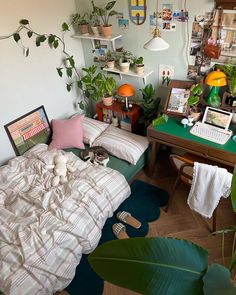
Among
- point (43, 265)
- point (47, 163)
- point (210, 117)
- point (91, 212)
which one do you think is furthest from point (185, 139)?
point (43, 265)

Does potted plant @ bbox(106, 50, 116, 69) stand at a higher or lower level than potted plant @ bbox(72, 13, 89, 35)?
lower

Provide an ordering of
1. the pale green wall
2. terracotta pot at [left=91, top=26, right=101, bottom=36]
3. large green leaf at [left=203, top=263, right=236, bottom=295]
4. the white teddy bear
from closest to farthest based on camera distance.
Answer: large green leaf at [left=203, top=263, right=236, bottom=295]
the pale green wall
the white teddy bear
terracotta pot at [left=91, top=26, right=101, bottom=36]

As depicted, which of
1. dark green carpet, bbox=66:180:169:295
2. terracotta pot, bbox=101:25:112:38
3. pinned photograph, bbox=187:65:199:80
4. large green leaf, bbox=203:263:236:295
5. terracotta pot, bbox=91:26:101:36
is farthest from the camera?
terracotta pot, bbox=91:26:101:36

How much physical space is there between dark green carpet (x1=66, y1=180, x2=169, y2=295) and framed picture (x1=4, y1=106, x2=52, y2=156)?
1199mm

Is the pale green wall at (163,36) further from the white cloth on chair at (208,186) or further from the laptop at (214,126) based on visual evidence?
the white cloth on chair at (208,186)

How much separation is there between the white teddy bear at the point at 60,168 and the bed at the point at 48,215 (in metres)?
0.04

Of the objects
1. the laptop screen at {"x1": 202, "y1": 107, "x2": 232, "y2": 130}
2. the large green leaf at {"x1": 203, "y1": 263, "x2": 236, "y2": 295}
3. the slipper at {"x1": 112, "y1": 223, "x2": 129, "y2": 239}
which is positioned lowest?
the slipper at {"x1": 112, "y1": 223, "x2": 129, "y2": 239}

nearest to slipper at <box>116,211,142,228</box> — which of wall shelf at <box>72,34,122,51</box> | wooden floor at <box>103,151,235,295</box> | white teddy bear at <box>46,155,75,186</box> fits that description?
wooden floor at <box>103,151,235,295</box>

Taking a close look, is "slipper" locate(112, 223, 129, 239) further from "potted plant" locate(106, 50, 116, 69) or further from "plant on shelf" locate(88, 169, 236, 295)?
"potted plant" locate(106, 50, 116, 69)

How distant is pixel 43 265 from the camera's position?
171 centimetres

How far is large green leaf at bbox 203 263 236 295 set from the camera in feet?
2.19

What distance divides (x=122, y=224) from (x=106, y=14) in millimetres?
2135

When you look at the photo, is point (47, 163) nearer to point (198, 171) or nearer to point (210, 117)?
point (198, 171)

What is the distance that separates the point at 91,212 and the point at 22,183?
0.73 m
